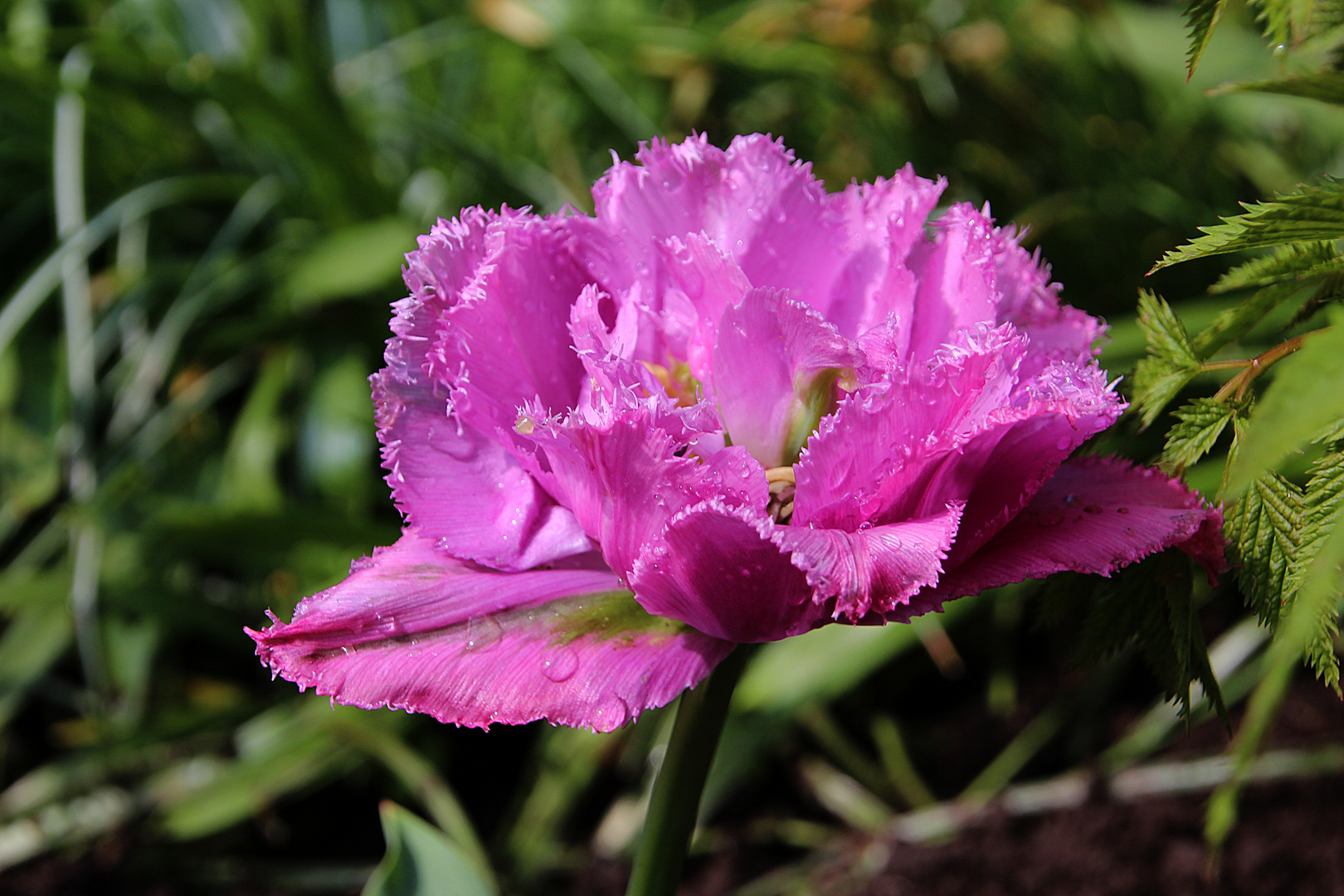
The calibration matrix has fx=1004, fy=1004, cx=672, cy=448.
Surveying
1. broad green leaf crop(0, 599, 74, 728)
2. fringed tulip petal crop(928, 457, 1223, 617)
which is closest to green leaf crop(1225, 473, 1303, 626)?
fringed tulip petal crop(928, 457, 1223, 617)

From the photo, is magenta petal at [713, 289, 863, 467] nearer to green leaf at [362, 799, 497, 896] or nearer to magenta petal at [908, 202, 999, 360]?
magenta petal at [908, 202, 999, 360]

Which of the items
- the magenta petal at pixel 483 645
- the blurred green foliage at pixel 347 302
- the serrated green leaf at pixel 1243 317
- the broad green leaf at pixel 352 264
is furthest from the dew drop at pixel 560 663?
the broad green leaf at pixel 352 264

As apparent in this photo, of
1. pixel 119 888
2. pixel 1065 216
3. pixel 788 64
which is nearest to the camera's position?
pixel 119 888

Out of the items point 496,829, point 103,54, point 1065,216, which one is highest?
point 103,54

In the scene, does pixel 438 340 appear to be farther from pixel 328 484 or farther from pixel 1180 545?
pixel 328 484

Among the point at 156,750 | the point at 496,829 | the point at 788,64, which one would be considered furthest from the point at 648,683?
the point at 788,64

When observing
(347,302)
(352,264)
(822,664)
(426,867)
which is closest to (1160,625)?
(426,867)

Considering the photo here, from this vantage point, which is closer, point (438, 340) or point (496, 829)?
point (438, 340)
